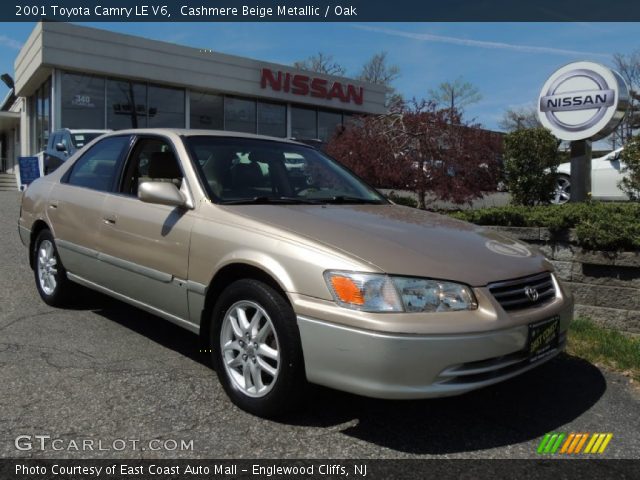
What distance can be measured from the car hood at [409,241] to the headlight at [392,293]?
2.3 inches

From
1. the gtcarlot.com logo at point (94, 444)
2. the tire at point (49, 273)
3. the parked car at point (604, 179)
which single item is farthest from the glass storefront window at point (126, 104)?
the gtcarlot.com logo at point (94, 444)

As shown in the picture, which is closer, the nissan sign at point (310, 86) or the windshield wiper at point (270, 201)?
the windshield wiper at point (270, 201)

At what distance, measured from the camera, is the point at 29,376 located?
354cm

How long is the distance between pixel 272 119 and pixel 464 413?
20.3 m

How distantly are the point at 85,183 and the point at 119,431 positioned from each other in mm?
2632

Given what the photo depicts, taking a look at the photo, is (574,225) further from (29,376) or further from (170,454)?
(29,376)

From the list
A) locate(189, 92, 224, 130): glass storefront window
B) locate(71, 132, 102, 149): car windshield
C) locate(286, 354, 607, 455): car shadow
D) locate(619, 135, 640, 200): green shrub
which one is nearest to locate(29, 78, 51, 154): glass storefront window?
locate(189, 92, 224, 130): glass storefront window

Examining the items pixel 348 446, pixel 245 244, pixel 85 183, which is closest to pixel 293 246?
pixel 245 244

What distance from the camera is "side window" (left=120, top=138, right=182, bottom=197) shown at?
4067 millimetres

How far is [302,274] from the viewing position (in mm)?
2832

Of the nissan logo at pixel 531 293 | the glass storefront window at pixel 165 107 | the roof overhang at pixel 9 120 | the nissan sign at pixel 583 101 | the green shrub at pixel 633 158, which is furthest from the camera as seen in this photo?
the roof overhang at pixel 9 120

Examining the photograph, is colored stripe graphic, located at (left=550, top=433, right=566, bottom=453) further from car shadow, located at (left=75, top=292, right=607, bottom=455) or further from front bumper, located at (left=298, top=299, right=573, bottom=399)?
front bumper, located at (left=298, top=299, right=573, bottom=399)

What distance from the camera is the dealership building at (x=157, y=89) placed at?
56.6 ft

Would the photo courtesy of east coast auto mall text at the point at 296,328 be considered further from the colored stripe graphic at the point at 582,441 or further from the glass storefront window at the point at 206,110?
the glass storefront window at the point at 206,110
